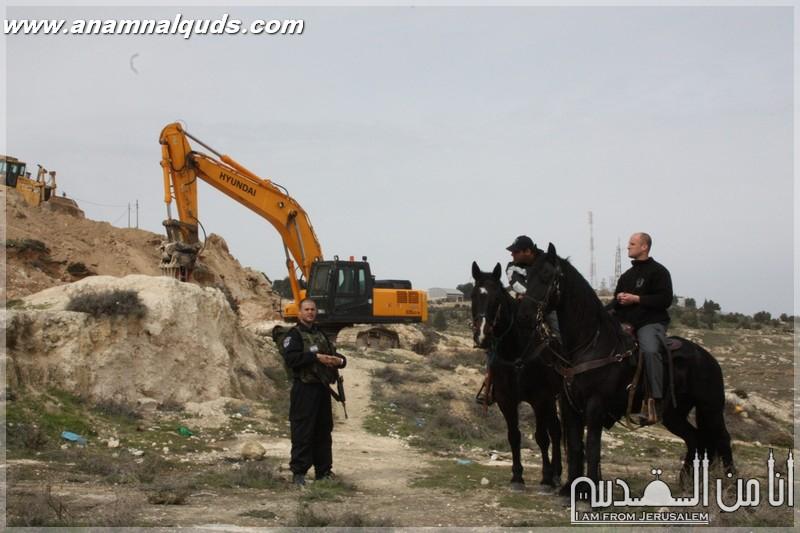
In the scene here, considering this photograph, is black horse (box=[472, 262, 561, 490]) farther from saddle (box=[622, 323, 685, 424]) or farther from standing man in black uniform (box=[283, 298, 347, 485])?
standing man in black uniform (box=[283, 298, 347, 485])

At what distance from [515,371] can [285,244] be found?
53.8ft

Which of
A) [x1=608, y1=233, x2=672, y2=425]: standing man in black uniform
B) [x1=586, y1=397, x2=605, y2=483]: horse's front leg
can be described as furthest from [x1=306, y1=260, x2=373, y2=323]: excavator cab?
[x1=586, y1=397, x2=605, y2=483]: horse's front leg

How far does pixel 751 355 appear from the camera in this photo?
136 ft

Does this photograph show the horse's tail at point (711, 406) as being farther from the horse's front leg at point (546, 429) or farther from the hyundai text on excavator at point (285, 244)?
the hyundai text on excavator at point (285, 244)

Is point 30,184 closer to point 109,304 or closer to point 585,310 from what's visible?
point 109,304

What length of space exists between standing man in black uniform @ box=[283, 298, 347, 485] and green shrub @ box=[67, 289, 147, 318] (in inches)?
295

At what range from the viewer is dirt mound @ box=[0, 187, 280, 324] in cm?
2933

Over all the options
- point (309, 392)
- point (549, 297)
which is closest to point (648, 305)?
point (549, 297)

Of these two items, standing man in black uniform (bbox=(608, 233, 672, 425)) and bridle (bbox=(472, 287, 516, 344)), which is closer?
standing man in black uniform (bbox=(608, 233, 672, 425))

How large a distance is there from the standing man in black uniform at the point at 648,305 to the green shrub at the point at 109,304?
10459 millimetres

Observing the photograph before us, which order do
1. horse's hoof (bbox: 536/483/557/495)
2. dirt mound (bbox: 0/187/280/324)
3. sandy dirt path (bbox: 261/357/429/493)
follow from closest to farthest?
horse's hoof (bbox: 536/483/557/495) < sandy dirt path (bbox: 261/357/429/493) < dirt mound (bbox: 0/187/280/324)

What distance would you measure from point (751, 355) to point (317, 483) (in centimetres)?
3660

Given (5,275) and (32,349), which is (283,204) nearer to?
(5,275)

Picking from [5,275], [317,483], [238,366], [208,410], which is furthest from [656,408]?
[5,275]
